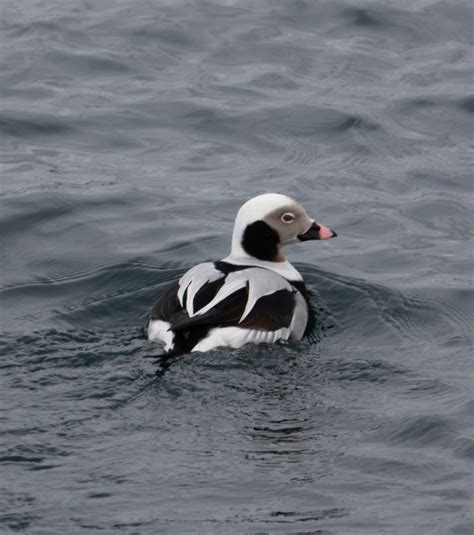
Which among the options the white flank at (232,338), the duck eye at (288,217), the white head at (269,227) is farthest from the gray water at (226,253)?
the duck eye at (288,217)

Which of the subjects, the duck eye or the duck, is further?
the duck eye

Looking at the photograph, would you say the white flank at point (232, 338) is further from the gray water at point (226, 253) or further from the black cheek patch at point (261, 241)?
the black cheek patch at point (261, 241)

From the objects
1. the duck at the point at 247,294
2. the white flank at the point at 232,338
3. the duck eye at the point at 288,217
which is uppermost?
the duck eye at the point at 288,217

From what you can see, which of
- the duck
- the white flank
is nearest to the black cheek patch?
the duck

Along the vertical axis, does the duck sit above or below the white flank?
above

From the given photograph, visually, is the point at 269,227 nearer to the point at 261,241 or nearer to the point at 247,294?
the point at 261,241

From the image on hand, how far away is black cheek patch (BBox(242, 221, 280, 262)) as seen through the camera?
840cm

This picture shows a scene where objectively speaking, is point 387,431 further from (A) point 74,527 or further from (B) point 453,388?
(A) point 74,527

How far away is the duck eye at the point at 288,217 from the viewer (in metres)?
8.42

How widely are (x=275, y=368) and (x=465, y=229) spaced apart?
3203 millimetres

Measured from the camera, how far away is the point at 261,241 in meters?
8.46

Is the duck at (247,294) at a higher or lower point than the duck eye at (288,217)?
lower

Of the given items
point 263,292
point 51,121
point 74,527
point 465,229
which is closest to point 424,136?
point 465,229

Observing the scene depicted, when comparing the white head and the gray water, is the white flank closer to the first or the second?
the gray water
